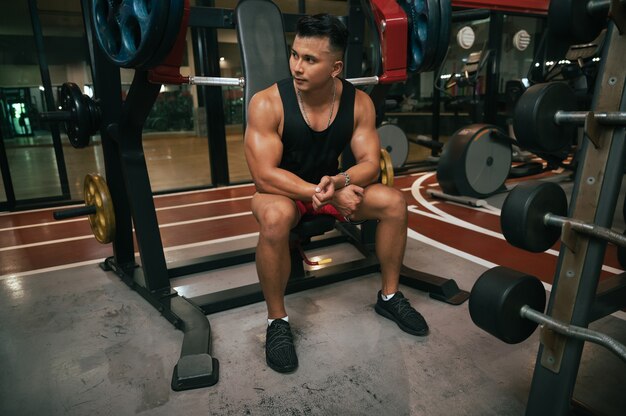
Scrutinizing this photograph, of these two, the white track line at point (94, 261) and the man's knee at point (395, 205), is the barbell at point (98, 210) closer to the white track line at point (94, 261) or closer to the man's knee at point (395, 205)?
the white track line at point (94, 261)

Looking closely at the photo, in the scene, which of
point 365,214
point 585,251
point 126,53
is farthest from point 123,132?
point 585,251

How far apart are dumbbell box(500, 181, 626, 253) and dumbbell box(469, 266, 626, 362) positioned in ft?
0.29

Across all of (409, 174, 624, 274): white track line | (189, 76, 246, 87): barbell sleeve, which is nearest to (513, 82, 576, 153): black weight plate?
(189, 76, 246, 87): barbell sleeve

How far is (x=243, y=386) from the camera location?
51.3 inches

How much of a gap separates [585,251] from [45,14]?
4.16 m

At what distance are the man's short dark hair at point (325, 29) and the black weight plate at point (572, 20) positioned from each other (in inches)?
27.9

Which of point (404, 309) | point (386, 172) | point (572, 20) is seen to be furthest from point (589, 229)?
point (386, 172)

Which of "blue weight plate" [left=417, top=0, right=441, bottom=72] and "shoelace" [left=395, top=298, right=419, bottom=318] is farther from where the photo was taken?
"blue weight plate" [left=417, top=0, right=441, bottom=72]

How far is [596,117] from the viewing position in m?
0.85

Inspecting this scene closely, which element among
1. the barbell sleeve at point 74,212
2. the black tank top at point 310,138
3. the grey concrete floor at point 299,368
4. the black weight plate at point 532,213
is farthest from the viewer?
Result: the barbell sleeve at point 74,212

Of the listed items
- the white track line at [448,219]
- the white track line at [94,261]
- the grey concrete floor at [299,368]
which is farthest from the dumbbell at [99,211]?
the white track line at [448,219]

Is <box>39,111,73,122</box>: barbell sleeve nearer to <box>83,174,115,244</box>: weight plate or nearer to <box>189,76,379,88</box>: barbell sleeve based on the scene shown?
<box>83,174,115,244</box>: weight plate

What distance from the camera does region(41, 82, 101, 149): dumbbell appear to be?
5.97 ft

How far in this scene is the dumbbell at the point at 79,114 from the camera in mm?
1819
